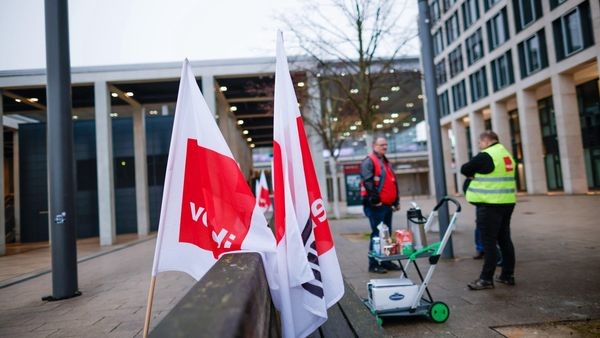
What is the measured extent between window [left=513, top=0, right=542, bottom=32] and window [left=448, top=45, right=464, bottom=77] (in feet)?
28.9

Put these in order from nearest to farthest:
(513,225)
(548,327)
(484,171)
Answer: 1. (548,327)
2. (484,171)
3. (513,225)

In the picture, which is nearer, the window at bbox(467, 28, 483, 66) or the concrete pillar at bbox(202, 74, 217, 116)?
the concrete pillar at bbox(202, 74, 217, 116)

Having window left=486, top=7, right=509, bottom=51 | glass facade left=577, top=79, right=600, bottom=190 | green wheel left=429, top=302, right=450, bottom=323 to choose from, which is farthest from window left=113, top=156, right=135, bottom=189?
glass facade left=577, top=79, right=600, bottom=190

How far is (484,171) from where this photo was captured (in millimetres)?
4887

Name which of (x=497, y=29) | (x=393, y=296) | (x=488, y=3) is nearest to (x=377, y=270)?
(x=393, y=296)

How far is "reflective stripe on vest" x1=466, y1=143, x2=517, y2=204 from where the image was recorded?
4.82 m

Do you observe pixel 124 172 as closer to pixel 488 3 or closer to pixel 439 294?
pixel 439 294

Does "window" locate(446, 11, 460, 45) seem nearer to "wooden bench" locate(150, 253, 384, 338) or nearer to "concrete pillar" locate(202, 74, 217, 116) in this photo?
"concrete pillar" locate(202, 74, 217, 116)

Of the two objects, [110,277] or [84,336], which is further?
[110,277]

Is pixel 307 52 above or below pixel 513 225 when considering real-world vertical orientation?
above

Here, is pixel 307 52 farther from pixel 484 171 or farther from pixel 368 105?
pixel 484 171

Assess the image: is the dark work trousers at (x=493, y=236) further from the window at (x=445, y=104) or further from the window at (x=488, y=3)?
the window at (x=445, y=104)

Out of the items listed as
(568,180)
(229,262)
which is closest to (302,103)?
(229,262)

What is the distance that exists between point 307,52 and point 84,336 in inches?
396
